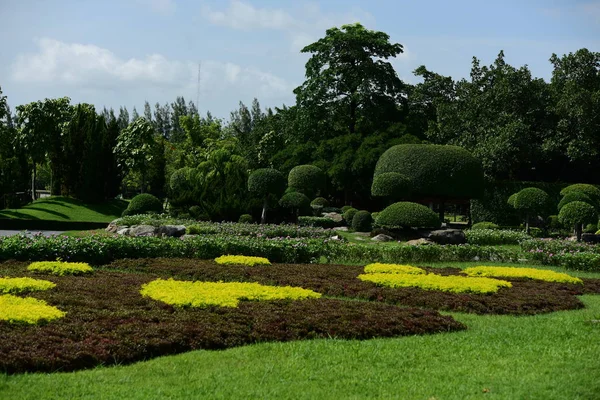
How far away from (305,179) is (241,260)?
19.3 metres

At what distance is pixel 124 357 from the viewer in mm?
6688

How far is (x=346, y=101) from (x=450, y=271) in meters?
26.6

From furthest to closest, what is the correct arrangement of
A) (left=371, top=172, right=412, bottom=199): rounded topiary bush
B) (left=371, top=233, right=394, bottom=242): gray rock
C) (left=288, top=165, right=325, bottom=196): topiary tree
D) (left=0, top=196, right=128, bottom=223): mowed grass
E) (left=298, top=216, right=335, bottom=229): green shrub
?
(left=288, top=165, right=325, bottom=196): topiary tree < (left=0, top=196, right=128, bottom=223): mowed grass < (left=371, top=172, right=412, bottom=199): rounded topiary bush < (left=298, top=216, right=335, bottom=229): green shrub < (left=371, top=233, right=394, bottom=242): gray rock

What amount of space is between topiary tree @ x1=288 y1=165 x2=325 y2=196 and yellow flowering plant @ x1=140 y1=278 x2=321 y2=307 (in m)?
22.9

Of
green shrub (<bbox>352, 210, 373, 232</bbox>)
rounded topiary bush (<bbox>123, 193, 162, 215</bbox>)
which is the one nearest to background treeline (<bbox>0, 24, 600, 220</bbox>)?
rounded topiary bush (<bbox>123, 193, 162, 215</bbox>)

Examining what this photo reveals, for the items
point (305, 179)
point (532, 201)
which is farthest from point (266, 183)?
point (532, 201)

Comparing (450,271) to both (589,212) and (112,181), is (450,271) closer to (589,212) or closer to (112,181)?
(589,212)

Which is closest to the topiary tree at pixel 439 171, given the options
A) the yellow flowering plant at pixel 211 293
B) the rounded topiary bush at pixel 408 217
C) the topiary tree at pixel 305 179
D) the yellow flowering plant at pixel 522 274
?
the topiary tree at pixel 305 179

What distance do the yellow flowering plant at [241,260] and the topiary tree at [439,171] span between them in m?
17.4

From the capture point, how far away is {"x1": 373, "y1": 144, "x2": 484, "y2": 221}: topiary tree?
3138 cm

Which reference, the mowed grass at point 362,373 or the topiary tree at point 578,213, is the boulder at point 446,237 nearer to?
the topiary tree at point 578,213

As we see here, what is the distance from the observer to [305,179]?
111ft

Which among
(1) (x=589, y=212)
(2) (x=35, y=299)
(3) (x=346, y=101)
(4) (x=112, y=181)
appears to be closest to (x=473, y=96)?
(3) (x=346, y=101)

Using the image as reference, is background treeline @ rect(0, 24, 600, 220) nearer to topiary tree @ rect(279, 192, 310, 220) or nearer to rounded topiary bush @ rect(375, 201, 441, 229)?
topiary tree @ rect(279, 192, 310, 220)
